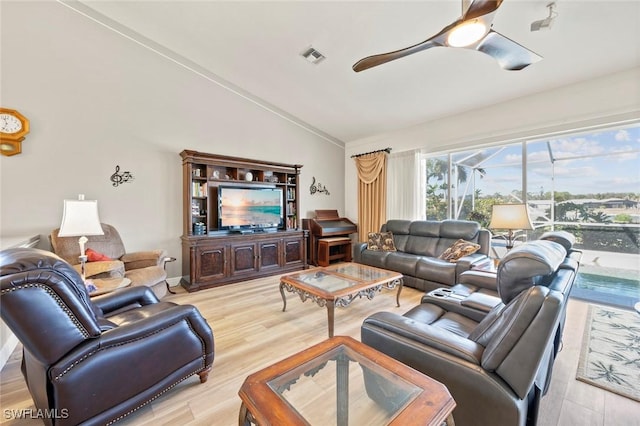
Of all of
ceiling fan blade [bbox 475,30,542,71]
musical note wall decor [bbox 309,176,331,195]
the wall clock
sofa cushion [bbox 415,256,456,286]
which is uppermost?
ceiling fan blade [bbox 475,30,542,71]

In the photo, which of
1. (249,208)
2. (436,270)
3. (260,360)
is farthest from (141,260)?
(436,270)

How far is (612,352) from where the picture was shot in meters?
2.10

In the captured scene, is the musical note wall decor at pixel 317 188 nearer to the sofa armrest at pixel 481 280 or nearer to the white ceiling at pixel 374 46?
the white ceiling at pixel 374 46

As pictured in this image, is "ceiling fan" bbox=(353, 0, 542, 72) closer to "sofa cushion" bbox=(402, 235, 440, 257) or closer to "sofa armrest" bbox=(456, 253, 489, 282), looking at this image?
"sofa armrest" bbox=(456, 253, 489, 282)

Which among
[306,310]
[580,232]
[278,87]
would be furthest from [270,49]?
[580,232]

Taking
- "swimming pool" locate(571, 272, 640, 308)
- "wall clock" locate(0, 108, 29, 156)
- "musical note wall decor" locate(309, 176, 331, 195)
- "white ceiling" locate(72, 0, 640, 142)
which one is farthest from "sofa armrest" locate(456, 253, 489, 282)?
"wall clock" locate(0, 108, 29, 156)

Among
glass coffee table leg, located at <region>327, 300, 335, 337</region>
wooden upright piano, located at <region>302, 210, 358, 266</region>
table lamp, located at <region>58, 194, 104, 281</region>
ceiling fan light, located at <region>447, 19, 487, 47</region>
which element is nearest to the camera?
ceiling fan light, located at <region>447, 19, 487, 47</region>

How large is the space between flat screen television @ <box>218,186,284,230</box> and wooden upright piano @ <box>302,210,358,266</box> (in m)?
0.72

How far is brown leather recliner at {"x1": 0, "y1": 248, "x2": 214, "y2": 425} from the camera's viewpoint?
1.09 meters

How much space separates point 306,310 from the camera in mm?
2975

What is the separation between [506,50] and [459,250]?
250 centimetres

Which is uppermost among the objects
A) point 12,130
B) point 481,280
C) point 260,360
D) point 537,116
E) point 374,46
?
point 374,46

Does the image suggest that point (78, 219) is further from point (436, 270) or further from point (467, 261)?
point (467, 261)

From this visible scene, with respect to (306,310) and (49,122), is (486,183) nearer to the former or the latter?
(306,310)
